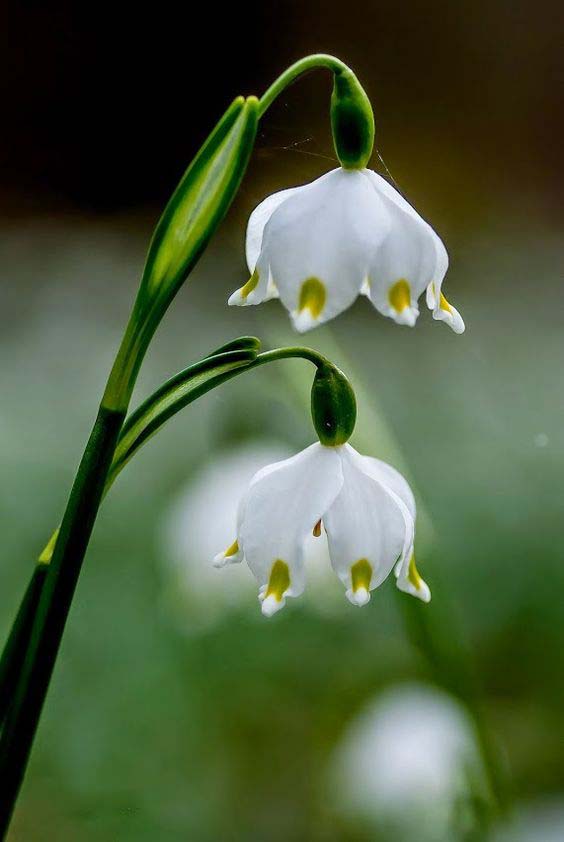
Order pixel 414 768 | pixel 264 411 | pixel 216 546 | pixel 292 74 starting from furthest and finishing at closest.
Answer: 1. pixel 264 411
2. pixel 216 546
3. pixel 414 768
4. pixel 292 74

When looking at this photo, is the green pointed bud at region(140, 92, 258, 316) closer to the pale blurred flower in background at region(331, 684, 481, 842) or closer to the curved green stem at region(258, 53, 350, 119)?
the curved green stem at region(258, 53, 350, 119)

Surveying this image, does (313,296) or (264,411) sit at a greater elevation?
(264,411)

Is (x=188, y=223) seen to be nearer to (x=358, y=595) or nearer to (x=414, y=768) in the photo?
(x=358, y=595)

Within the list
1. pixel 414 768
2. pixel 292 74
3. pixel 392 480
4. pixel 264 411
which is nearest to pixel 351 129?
pixel 292 74

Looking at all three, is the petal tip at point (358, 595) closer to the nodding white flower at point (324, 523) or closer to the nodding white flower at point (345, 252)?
the nodding white flower at point (324, 523)

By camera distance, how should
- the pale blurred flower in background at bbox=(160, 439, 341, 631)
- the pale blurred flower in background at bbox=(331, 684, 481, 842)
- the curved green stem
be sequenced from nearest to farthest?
the curved green stem < the pale blurred flower in background at bbox=(331, 684, 481, 842) < the pale blurred flower in background at bbox=(160, 439, 341, 631)

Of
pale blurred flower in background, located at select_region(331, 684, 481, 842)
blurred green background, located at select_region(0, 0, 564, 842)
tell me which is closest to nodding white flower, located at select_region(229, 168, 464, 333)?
blurred green background, located at select_region(0, 0, 564, 842)

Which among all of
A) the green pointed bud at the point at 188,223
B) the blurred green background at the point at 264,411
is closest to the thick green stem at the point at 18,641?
the green pointed bud at the point at 188,223
